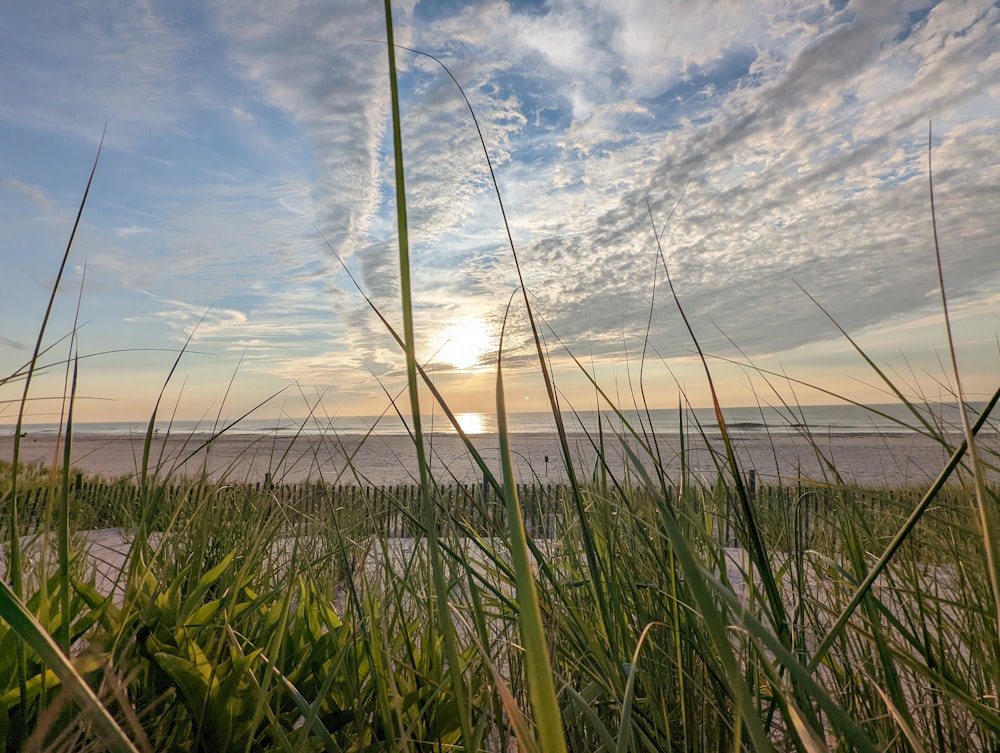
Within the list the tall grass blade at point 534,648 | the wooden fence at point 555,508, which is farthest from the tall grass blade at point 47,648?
the wooden fence at point 555,508

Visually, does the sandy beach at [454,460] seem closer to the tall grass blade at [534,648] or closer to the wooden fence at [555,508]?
the wooden fence at [555,508]

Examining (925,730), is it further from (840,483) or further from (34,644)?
(34,644)

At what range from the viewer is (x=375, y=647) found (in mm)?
1271

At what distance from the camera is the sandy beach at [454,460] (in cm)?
211

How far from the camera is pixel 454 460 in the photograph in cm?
606

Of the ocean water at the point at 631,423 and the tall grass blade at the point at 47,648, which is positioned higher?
the ocean water at the point at 631,423

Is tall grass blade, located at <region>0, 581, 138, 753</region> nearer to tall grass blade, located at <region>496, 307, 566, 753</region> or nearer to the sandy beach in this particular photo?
tall grass blade, located at <region>496, 307, 566, 753</region>

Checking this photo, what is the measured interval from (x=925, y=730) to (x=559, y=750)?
1.46 metres

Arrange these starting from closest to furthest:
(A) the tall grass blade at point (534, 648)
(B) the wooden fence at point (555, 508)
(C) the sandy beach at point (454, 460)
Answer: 1. (A) the tall grass blade at point (534, 648)
2. (B) the wooden fence at point (555, 508)
3. (C) the sandy beach at point (454, 460)

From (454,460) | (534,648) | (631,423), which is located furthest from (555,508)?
(631,423)

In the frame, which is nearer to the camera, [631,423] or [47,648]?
[47,648]

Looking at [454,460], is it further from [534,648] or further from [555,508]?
[534,648]

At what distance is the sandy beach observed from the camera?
2.11 m

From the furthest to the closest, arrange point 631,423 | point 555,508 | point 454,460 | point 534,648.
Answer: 1. point 631,423
2. point 454,460
3. point 555,508
4. point 534,648
